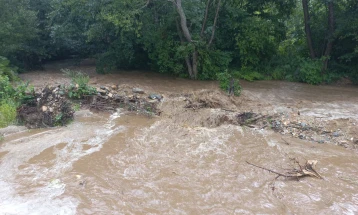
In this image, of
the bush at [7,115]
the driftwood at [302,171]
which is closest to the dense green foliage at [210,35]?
the bush at [7,115]

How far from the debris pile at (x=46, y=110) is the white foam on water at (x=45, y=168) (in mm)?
390

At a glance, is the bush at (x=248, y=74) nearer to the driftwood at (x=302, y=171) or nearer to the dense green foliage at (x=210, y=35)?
the dense green foliage at (x=210, y=35)

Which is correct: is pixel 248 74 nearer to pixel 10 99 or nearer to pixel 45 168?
pixel 10 99

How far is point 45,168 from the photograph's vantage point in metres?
6.06

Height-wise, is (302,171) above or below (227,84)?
below

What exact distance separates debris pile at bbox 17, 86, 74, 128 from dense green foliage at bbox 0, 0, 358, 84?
4895 mm

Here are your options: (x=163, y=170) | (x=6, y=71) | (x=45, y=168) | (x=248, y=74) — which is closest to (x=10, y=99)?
(x=45, y=168)

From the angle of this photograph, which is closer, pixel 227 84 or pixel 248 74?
pixel 227 84

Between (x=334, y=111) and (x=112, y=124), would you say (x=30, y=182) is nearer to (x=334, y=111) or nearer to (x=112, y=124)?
(x=112, y=124)

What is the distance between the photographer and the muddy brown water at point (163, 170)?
497cm

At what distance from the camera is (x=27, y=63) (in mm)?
17078

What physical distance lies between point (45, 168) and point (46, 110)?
9.33 ft

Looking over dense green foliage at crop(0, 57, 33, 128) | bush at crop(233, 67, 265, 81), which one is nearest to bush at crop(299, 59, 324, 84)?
bush at crop(233, 67, 265, 81)

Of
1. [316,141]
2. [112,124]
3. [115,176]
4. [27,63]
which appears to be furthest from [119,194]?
[27,63]
